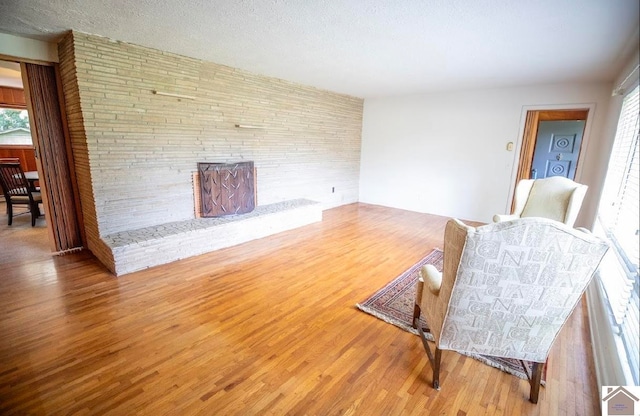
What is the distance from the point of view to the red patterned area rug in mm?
1833

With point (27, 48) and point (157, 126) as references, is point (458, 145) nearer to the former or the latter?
point (157, 126)

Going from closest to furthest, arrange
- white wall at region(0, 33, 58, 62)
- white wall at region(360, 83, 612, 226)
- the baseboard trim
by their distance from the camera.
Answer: the baseboard trim, white wall at region(0, 33, 58, 62), white wall at region(360, 83, 612, 226)

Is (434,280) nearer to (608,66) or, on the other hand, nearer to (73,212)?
(608,66)

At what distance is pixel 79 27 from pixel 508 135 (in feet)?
19.1

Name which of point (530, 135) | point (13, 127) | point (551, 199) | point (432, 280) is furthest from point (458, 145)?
point (13, 127)

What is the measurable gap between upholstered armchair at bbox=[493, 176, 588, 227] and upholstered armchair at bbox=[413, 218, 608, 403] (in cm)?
184

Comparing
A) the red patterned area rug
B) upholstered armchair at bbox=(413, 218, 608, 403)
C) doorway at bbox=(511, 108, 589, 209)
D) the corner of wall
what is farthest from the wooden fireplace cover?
doorway at bbox=(511, 108, 589, 209)

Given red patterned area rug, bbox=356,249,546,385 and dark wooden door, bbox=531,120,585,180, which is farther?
dark wooden door, bbox=531,120,585,180

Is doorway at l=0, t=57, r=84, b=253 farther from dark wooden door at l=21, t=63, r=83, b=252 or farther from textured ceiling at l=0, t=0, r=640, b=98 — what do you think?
textured ceiling at l=0, t=0, r=640, b=98

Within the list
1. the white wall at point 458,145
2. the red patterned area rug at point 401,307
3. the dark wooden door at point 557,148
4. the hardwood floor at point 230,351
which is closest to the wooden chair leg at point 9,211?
the hardwood floor at point 230,351

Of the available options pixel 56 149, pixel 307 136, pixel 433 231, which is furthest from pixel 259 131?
pixel 433 231

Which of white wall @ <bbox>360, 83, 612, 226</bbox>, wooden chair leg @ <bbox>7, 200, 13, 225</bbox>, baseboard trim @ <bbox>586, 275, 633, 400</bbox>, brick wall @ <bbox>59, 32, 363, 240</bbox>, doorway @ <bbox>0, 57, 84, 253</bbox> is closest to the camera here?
baseboard trim @ <bbox>586, 275, 633, 400</bbox>

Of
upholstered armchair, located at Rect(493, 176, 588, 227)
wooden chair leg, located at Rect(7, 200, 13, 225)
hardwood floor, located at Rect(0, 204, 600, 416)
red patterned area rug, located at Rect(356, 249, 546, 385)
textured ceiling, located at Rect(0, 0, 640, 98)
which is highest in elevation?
textured ceiling, located at Rect(0, 0, 640, 98)

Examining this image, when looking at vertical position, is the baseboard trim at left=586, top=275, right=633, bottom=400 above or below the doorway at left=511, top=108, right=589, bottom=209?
below
